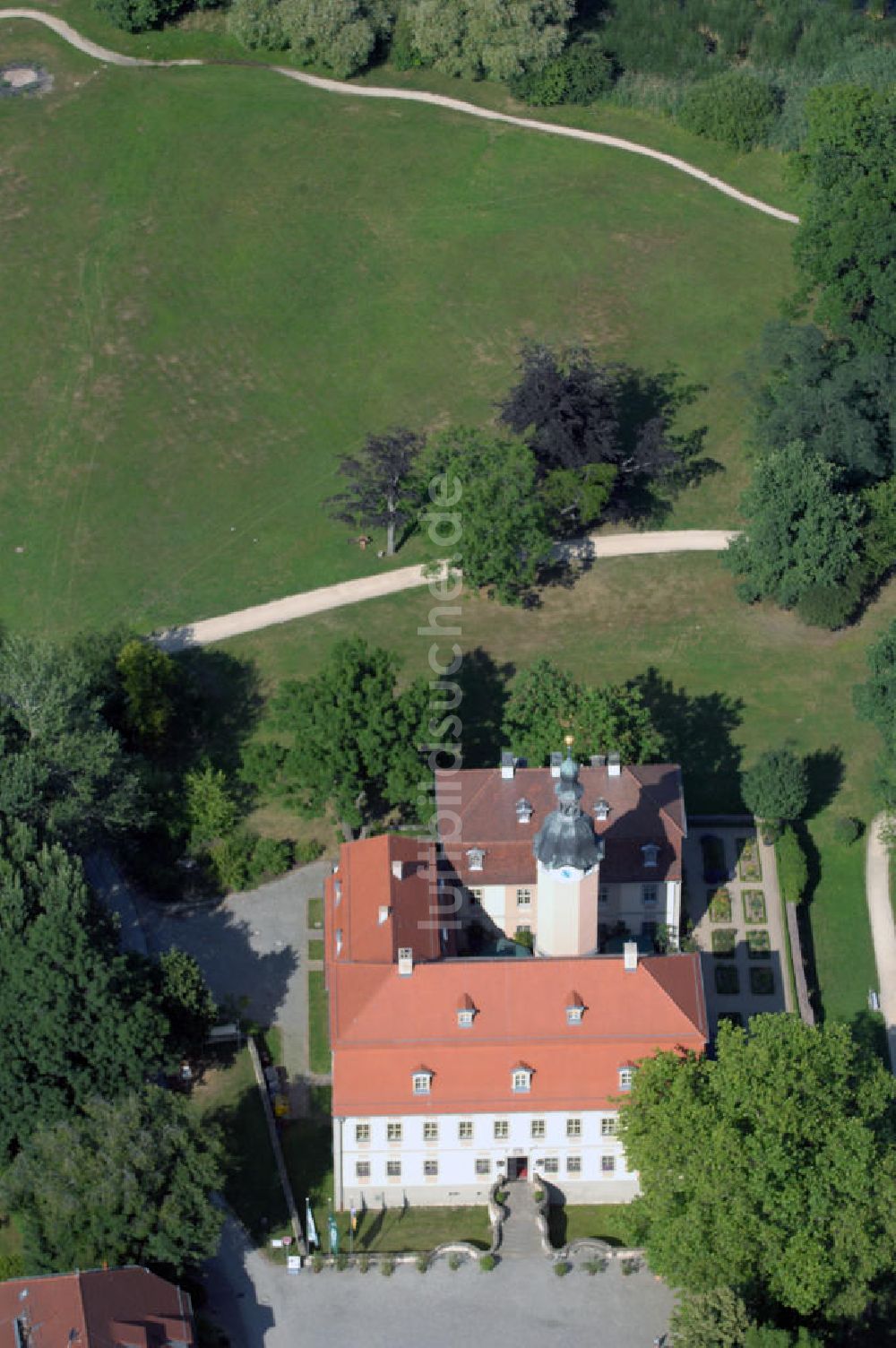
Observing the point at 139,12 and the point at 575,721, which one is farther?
the point at 139,12

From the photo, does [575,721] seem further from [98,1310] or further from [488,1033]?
[98,1310]

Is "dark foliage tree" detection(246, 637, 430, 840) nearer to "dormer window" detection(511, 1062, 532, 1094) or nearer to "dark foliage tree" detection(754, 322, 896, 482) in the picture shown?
"dormer window" detection(511, 1062, 532, 1094)

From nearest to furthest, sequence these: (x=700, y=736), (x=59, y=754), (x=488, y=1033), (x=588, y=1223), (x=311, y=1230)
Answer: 1. (x=488, y=1033)
2. (x=311, y=1230)
3. (x=588, y=1223)
4. (x=59, y=754)
5. (x=700, y=736)

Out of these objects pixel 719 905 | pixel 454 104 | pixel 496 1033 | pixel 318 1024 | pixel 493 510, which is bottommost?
pixel 318 1024

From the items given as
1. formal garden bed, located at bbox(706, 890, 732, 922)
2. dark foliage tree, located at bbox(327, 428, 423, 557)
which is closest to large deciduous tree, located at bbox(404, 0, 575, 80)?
dark foliage tree, located at bbox(327, 428, 423, 557)

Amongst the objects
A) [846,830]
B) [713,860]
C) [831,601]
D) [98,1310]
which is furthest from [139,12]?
[98,1310]
